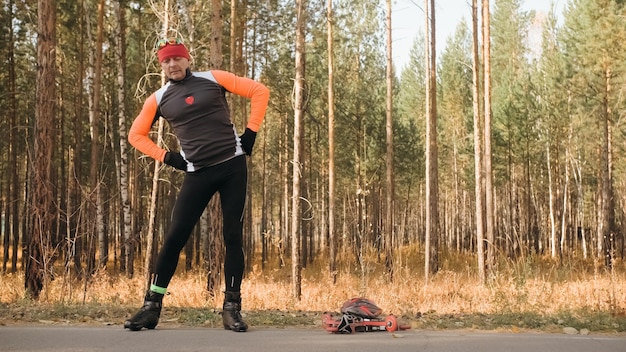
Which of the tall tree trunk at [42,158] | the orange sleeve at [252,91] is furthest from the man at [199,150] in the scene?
the tall tree trunk at [42,158]

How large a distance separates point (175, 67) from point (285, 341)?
2.15m

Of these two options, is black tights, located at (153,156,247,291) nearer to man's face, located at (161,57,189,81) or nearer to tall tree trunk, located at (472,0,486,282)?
man's face, located at (161,57,189,81)

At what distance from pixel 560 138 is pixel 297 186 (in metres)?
31.1

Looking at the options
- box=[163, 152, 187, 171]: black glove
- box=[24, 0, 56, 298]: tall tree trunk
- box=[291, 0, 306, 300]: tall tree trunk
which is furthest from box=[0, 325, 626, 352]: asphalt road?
box=[291, 0, 306, 300]: tall tree trunk

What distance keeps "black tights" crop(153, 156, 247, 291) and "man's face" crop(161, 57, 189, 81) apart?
2.39 ft

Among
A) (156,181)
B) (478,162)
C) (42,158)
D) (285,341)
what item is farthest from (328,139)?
(285,341)

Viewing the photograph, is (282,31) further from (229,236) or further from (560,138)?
(229,236)

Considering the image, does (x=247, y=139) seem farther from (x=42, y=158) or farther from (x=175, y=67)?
(x=42, y=158)

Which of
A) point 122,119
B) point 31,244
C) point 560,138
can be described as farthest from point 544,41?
point 31,244

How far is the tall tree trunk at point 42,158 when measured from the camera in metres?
9.72

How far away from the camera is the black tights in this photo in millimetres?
4656

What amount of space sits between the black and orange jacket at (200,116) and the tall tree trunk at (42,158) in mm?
5705

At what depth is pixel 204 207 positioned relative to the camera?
4703mm

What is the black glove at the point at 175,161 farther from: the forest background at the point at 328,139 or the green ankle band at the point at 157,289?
the forest background at the point at 328,139
